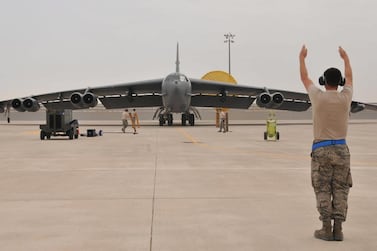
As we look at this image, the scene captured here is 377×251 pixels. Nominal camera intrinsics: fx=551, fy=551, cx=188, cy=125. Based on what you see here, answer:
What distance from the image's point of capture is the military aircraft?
38.4 m

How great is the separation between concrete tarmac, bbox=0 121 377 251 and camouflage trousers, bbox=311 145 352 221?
291 mm

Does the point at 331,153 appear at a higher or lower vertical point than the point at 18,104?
lower

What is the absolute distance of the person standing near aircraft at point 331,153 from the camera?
5.35 meters

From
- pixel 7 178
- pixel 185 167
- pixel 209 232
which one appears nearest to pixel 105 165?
pixel 185 167

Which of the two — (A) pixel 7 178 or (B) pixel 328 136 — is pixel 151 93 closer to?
(A) pixel 7 178

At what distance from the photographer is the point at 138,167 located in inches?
472

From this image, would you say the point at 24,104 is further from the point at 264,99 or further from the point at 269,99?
the point at 269,99

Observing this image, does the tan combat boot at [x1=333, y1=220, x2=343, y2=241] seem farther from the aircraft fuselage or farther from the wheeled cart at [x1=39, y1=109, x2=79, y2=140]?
the aircraft fuselage

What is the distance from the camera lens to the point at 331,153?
535 cm

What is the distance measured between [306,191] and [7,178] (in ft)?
17.6

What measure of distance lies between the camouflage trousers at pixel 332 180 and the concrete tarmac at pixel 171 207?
29 centimetres

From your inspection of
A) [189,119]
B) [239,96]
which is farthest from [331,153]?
[239,96]

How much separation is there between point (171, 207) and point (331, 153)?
8.07ft

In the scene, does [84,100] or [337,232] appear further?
[84,100]
